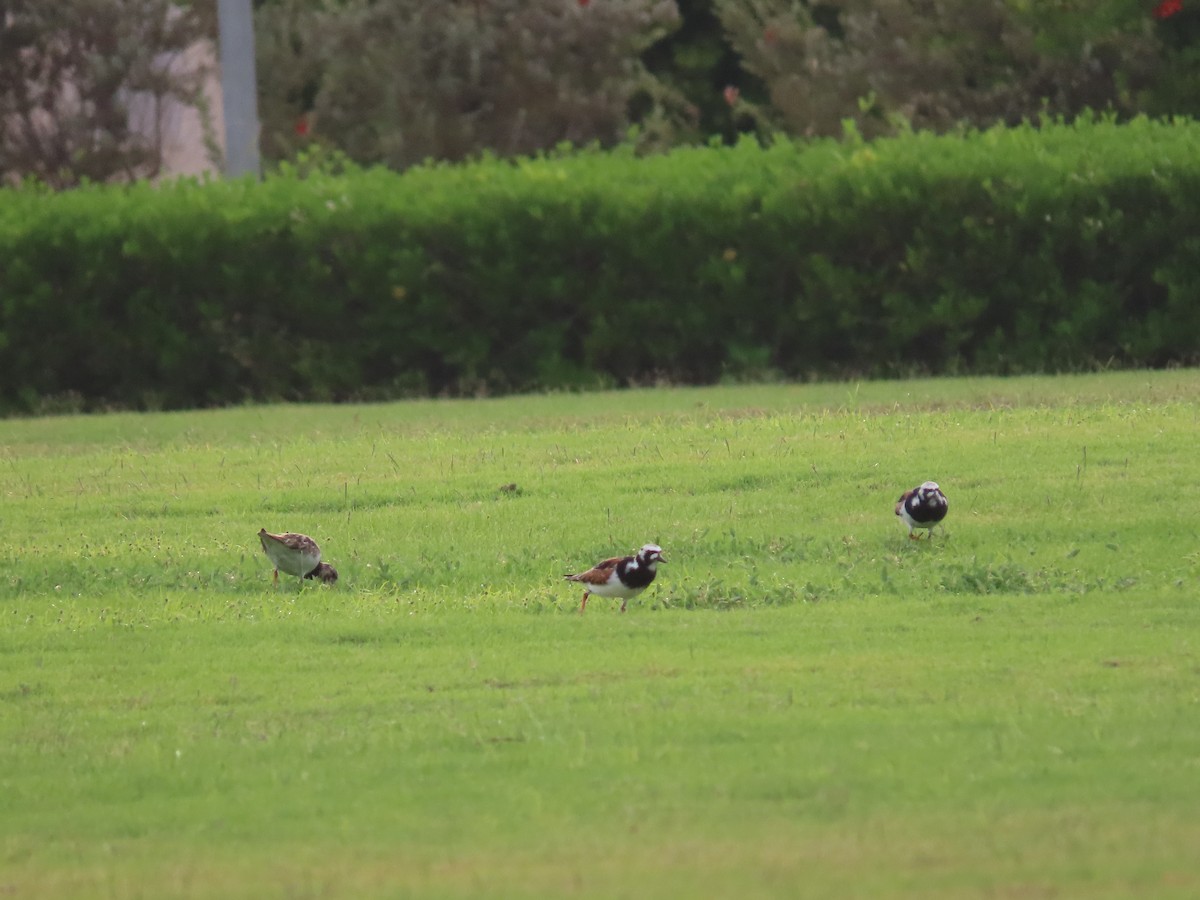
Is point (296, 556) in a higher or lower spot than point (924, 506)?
lower

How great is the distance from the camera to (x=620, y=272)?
1955 centimetres

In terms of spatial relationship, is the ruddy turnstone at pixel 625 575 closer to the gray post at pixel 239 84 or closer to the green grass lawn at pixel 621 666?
the green grass lawn at pixel 621 666

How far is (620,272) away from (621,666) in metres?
11.6

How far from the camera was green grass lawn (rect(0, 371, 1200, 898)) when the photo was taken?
5758mm

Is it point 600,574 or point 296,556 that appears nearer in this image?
point 600,574

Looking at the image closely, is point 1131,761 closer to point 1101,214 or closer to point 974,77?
point 1101,214

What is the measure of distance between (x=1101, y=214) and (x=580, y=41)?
14.0 metres

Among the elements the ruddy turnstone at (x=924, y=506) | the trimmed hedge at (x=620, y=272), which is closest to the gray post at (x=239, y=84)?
the trimmed hedge at (x=620, y=272)

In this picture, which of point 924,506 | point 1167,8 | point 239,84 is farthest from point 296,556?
point 1167,8

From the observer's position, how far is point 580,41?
31141 mm

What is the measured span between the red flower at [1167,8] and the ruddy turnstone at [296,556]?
19218 millimetres

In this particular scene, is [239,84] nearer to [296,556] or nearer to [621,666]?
[296,556]

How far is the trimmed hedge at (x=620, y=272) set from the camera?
18.8 m

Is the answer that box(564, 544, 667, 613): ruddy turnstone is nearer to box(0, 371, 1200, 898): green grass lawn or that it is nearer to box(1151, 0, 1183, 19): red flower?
box(0, 371, 1200, 898): green grass lawn
